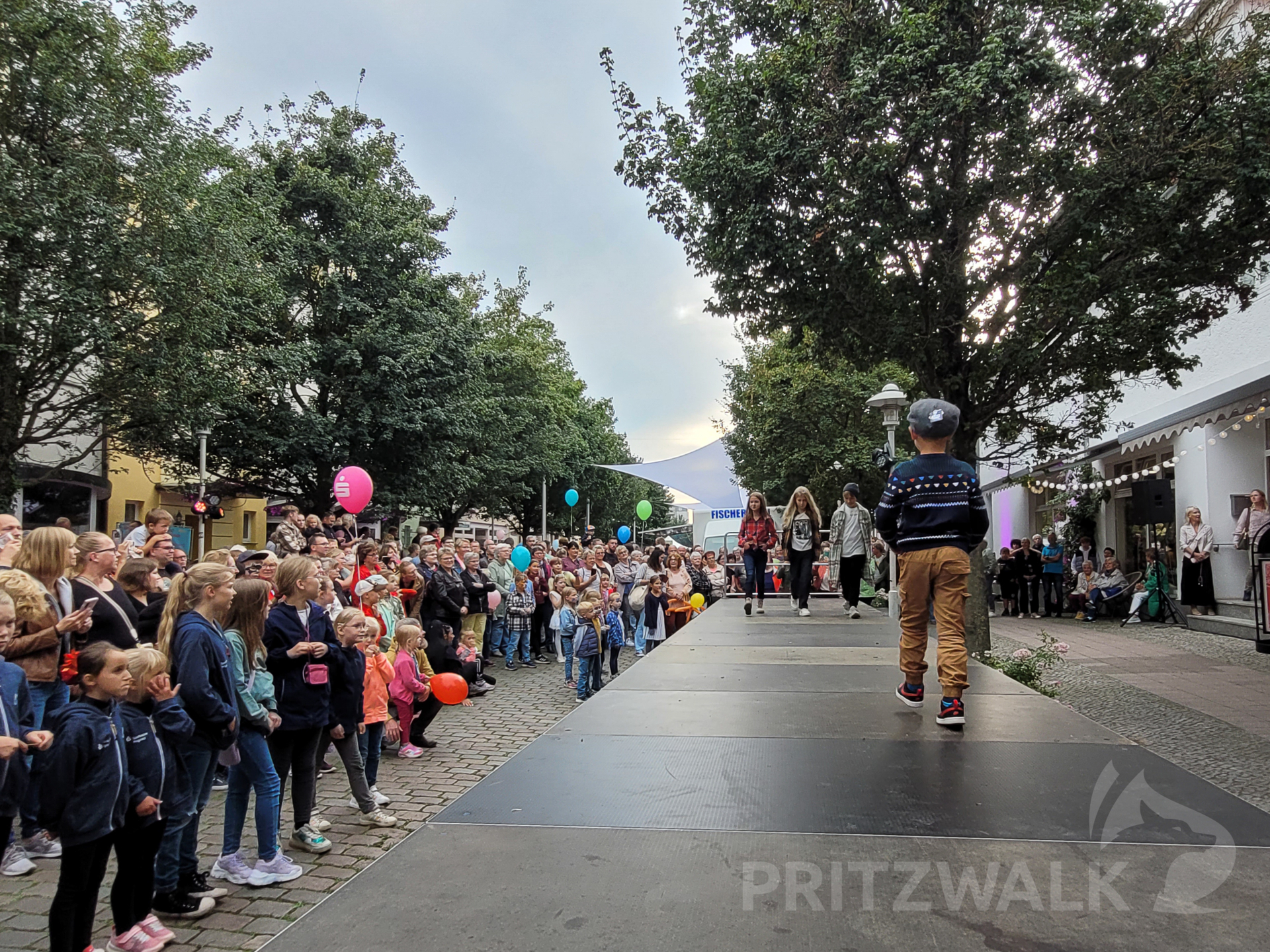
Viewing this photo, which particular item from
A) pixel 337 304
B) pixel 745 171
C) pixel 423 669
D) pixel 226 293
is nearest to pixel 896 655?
pixel 423 669

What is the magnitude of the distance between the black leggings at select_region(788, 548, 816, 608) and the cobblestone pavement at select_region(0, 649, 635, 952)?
136 inches

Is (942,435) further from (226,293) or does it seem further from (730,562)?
(730,562)

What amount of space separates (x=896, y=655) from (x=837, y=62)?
5581 mm

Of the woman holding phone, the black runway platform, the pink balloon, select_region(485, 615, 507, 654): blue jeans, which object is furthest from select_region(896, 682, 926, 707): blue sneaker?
the pink balloon

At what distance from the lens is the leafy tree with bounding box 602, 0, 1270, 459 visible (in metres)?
8.20

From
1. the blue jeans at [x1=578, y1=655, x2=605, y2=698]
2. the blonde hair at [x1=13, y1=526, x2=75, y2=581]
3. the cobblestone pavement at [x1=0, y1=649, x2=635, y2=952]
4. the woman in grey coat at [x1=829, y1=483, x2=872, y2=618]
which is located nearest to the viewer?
the cobblestone pavement at [x1=0, y1=649, x2=635, y2=952]

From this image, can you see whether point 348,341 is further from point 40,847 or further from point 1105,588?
point 40,847

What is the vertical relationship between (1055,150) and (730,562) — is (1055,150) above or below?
above

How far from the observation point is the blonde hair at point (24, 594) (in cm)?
437

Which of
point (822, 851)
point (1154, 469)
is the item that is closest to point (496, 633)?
point (822, 851)

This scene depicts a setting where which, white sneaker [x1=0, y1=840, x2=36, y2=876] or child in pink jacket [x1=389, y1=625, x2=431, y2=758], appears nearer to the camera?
white sneaker [x1=0, y1=840, x2=36, y2=876]

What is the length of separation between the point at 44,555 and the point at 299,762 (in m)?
1.92

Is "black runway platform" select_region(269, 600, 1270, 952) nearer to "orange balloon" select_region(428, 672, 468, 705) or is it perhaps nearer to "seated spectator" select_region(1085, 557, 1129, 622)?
"orange balloon" select_region(428, 672, 468, 705)

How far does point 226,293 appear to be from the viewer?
17.3m
